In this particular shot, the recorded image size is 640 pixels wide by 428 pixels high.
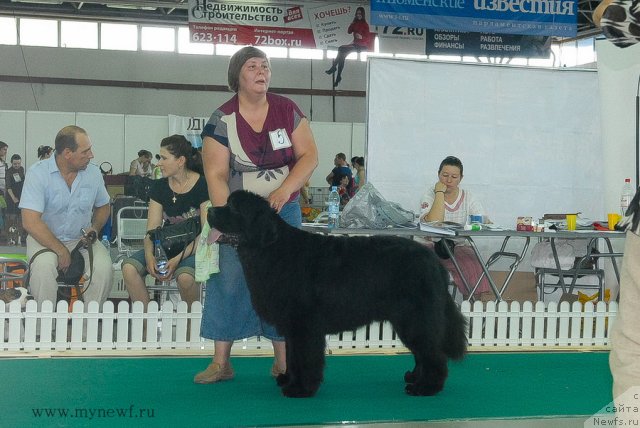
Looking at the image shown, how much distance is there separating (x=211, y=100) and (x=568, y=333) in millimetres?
16474

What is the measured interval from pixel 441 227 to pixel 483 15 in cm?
501

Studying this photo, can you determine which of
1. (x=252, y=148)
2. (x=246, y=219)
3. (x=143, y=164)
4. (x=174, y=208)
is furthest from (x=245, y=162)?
(x=143, y=164)

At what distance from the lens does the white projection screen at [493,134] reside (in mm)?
6617

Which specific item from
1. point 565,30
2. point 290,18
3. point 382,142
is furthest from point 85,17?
point 382,142

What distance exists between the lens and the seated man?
15.6ft

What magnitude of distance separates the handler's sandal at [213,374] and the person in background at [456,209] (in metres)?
2.55

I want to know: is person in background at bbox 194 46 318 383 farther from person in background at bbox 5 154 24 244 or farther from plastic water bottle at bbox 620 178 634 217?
person in background at bbox 5 154 24 244

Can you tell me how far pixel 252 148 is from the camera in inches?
144

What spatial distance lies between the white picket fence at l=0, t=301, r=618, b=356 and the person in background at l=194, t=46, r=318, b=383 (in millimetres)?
779

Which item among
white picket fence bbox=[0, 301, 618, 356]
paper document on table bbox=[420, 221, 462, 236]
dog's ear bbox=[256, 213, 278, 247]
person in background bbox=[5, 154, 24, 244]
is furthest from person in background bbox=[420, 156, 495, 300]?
person in background bbox=[5, 154, 24, 244]

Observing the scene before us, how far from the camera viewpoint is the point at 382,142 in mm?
6613

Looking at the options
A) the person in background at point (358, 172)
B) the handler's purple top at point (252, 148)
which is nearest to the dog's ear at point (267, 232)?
the handler's purple top at point (252, 148)

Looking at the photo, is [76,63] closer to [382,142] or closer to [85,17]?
[85,17]

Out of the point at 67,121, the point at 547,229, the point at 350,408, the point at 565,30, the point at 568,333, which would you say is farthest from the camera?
the point at 67,121
